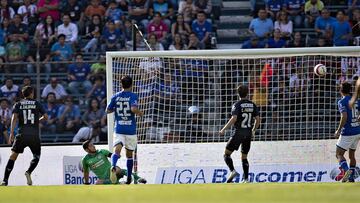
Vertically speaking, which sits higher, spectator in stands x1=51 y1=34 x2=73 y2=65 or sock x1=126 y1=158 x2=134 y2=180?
spectator in stands x1=51 y1=34 x2=73 y2=65

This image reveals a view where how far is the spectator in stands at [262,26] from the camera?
75.9 ft

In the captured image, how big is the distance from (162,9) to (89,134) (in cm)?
422

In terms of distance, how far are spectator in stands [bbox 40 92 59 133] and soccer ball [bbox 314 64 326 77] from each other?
5.81m

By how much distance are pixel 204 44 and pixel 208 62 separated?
330cm

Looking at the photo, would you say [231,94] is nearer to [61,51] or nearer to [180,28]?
[180,28]

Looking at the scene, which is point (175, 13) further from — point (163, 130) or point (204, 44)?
point (163, 130)

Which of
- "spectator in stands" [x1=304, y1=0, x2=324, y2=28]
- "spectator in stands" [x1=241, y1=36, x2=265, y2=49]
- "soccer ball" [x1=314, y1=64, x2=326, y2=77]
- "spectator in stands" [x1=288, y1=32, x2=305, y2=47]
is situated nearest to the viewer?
"soccer ball" [x1=314, y1=64, x2=326, y2=77]

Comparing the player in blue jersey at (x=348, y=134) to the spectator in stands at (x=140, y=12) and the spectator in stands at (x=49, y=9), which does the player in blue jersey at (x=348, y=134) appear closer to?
the spectator in stands at (x=140, y=12)

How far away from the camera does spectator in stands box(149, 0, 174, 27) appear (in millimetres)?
23906

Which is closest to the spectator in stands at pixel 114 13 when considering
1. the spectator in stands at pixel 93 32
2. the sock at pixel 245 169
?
the spectator in stands at pixel 93 32

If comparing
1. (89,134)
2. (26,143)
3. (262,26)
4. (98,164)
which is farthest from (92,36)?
(26,143)

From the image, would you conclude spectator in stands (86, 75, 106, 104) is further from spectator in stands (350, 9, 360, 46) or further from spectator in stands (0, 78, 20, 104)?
spectator in stands (350, 9, 360, 46)

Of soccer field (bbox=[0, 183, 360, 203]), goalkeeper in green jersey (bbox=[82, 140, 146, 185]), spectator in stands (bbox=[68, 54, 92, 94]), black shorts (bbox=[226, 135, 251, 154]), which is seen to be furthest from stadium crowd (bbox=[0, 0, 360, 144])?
soccer field (bbox=[0, 183, 360, 203])

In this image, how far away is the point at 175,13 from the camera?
24078mm
